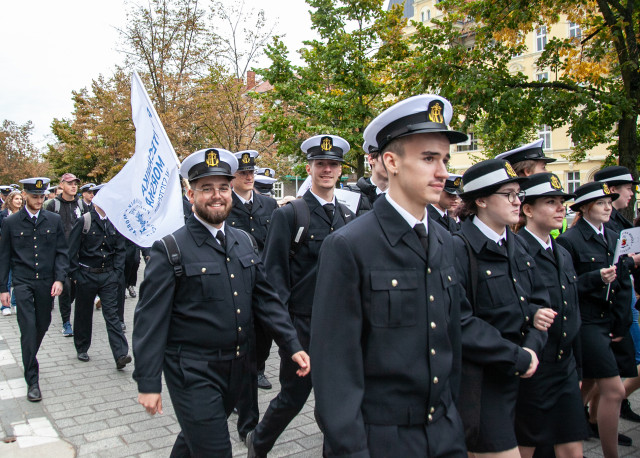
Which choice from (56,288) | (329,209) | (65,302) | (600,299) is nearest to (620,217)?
(600,299)

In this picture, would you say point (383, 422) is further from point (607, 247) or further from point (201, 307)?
point (607, 247)

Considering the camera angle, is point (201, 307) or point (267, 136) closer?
point (201, 307)

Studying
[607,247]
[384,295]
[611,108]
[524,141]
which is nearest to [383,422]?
[384,295]

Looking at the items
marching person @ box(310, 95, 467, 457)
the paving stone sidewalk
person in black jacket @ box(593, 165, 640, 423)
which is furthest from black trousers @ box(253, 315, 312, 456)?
person in black jacket @ box(593, 165, 640, 423)

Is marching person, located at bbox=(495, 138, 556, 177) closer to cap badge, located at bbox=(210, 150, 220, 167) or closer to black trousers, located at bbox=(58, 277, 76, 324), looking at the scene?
cap badge, located at bbox=(210, 150, 220, 167)

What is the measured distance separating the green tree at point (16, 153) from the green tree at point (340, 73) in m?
29.1

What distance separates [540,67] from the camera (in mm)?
12805

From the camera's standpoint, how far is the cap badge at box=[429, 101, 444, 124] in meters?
2.24

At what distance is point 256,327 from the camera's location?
3.70 meters

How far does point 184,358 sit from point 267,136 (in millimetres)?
19358

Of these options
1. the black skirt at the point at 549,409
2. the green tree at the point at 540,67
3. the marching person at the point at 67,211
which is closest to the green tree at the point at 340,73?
the green tree at the point at 540,67

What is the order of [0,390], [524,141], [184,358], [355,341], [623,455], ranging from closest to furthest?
[355,341]
[184,358]
[623,455]
[0,390]
[524,141]

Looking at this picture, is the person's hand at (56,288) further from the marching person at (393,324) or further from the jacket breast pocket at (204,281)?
the marching person at (393,324)

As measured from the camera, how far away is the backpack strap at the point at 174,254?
3219 millimetres
